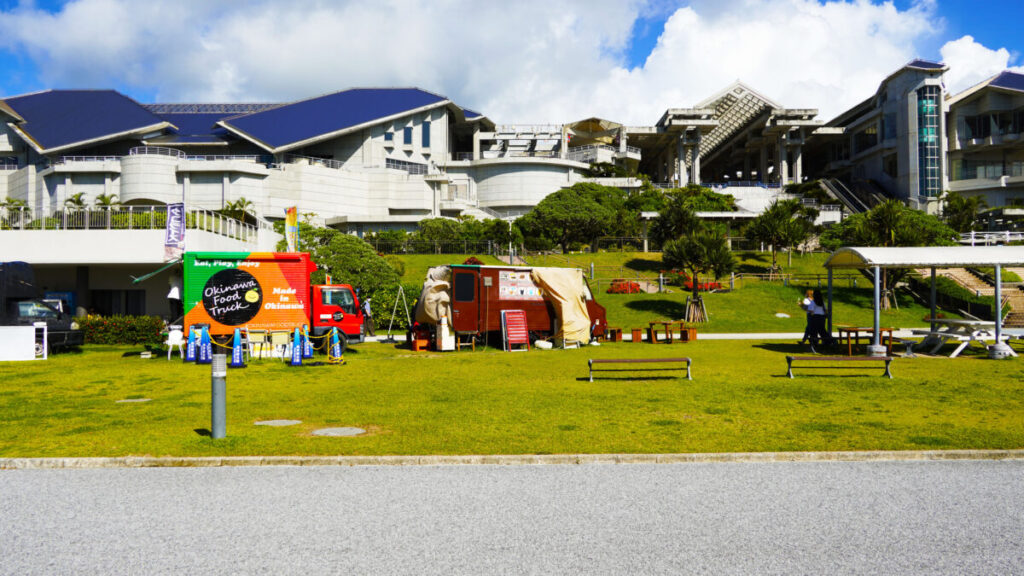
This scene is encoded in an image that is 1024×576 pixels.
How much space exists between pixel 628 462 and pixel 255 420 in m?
5.51

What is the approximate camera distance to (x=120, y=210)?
2927 centimetres

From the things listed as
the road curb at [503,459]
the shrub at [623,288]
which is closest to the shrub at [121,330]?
the road curb at [503,459]

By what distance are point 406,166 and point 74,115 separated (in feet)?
130

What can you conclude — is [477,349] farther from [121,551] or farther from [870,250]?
[121,551]

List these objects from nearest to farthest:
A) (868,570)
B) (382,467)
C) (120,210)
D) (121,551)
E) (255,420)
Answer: (868,570) → (121,551) → (382,467) → (255,420) → (120,210)

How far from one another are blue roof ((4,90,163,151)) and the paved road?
8407 cm

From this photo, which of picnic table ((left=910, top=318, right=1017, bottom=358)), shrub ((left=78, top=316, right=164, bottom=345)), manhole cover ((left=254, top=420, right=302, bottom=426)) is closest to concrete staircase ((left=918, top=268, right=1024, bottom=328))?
picnic table ((left=910, top=318, right=1017, bottom=358))

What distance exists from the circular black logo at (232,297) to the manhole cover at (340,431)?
11.4m

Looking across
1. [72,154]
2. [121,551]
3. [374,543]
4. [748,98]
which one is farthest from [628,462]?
[748,98]

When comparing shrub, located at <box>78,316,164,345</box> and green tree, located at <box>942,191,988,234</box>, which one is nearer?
shrub, located at <box>78,316,164,345</box>

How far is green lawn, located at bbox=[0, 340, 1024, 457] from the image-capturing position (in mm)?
7930

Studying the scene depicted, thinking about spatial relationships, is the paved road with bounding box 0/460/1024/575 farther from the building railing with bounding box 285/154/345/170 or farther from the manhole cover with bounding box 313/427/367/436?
the building railing with bounding box 285/154/345/170

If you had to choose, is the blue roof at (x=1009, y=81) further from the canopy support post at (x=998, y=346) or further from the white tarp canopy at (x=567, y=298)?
the white tarp canopy at (x=567, y=298)

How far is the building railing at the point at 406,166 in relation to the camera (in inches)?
3319
